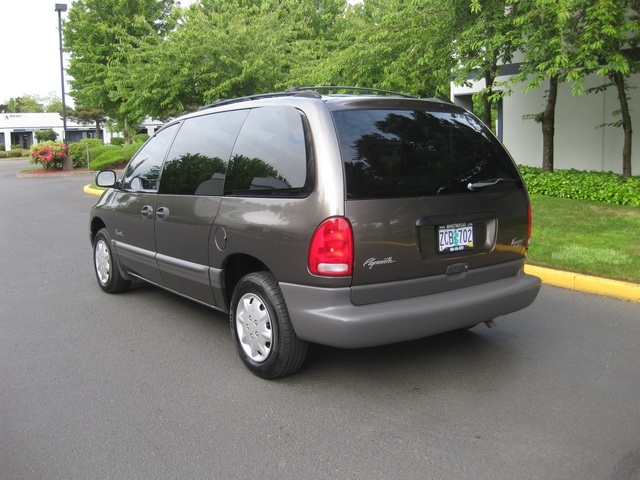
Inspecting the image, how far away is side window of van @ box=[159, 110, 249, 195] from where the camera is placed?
4566 millimetres

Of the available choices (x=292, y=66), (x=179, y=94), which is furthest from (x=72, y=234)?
(x=292, y=66)

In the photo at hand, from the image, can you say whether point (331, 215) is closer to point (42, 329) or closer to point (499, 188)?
point (499, 188)

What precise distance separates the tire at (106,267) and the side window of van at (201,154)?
4.84 ft

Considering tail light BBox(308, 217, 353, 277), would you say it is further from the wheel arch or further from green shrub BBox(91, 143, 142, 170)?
green shrub BBox(91, 143, 142, 170)

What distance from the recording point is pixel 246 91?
1952 centimetres

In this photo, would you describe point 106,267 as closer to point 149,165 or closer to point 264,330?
point 149,165

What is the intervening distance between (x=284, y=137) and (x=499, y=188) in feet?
5.05

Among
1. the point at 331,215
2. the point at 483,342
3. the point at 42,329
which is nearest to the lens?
the point at 331,215

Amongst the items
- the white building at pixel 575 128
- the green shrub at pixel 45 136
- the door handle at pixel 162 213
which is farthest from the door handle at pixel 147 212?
the green shrub at pixel 45 136

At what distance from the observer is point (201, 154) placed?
4863mm

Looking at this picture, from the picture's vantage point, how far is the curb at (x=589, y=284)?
607 cm

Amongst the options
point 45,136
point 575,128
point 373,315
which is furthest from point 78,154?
point 45,136

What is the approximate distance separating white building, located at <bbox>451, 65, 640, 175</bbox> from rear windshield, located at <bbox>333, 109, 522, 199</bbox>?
33.6ft

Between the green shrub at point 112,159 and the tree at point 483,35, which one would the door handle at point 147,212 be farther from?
the green shrub at point 112,159
